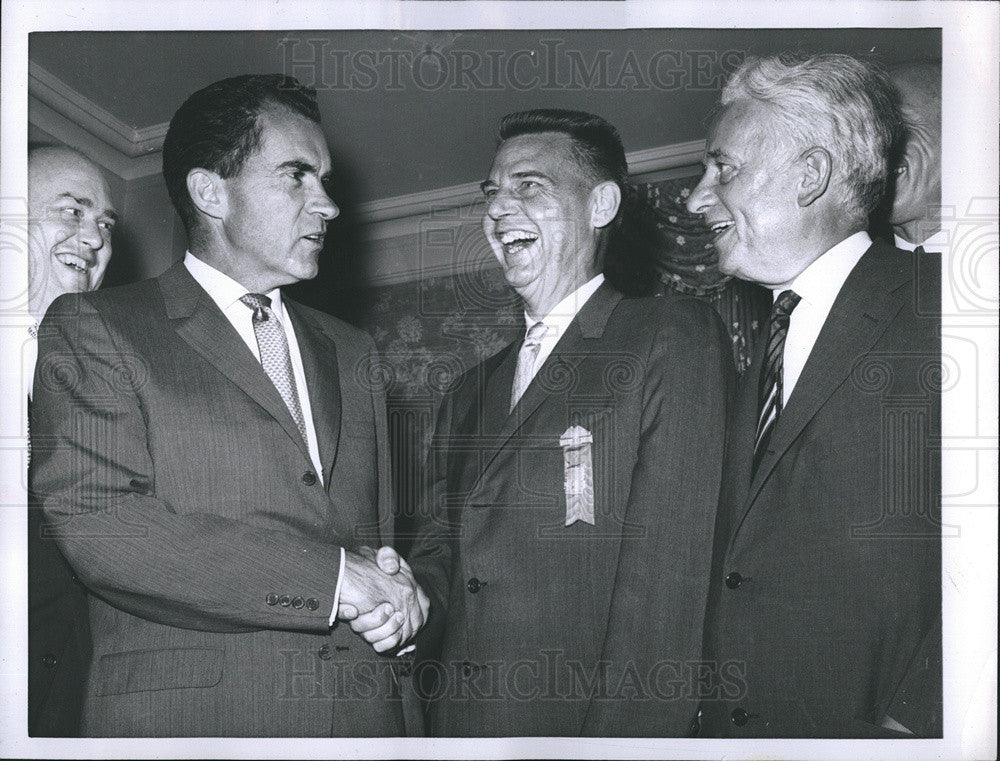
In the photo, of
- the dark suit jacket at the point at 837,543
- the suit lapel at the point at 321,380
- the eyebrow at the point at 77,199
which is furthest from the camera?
the eyebrow at the point at 77,199

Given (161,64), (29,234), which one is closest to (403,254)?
(161,64)

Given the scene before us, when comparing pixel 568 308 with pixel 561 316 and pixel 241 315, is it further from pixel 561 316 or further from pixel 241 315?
pixel 241 315

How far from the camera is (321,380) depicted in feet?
8.82

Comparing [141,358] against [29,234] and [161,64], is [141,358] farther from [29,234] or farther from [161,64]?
[161,64]

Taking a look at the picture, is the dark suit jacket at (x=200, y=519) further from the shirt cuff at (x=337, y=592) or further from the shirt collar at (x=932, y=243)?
the shirt collar at (x=932, y=243)

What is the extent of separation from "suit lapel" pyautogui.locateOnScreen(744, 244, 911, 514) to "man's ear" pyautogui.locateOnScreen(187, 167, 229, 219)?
149 centimetres

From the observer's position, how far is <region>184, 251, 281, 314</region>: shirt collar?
2.64m

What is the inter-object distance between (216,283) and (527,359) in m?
0.80

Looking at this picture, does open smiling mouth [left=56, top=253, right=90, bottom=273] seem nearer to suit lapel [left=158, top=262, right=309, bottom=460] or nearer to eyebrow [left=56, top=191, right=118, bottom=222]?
eyebrow [left=56, top=191, right=118, bottom=222]

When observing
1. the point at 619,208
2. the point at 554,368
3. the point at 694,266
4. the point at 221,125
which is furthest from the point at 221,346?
the point at 694,266

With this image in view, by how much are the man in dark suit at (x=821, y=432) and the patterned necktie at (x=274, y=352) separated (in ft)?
3.57

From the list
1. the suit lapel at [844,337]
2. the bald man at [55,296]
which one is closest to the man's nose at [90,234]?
the bald man at [55,296]

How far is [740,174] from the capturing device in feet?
8.77

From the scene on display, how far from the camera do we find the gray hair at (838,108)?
2.63m
